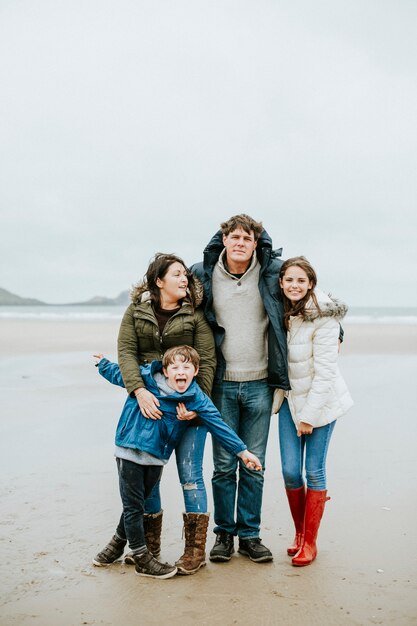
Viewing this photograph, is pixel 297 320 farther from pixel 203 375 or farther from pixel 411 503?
pixel 411 503

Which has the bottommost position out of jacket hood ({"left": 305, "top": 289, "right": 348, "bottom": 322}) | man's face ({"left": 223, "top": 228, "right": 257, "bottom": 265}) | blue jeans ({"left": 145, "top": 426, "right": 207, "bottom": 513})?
blue jeans ({"left": 145, "top": 426, "right": 207, "bottom": 513})

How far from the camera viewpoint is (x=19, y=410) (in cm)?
750

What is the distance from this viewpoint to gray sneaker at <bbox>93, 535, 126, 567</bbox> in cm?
354

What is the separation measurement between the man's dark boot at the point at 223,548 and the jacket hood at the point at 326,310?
142cm

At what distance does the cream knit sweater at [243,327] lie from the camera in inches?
153

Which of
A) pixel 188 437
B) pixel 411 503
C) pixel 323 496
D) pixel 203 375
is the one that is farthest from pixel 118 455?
pixel 411 503

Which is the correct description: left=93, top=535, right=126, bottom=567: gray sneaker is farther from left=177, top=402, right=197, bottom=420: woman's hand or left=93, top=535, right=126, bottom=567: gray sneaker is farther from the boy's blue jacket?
left=177, top=402, right=197, bottom=420: woman's hand

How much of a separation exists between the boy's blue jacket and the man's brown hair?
98 cm

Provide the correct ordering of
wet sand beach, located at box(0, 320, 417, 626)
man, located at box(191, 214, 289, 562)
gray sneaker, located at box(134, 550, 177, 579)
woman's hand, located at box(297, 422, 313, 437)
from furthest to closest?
man, located at box(191, 214, 289, 562)
woman's hand, located at box(297, 422, 313, 437)
gray sneaker, located at box(134, 550, 177, 579)
wet sand beach, located at box(0, 320, 417, 626)

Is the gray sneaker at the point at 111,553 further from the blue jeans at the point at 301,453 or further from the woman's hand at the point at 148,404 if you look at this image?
the blue jeans at the point at 301,453

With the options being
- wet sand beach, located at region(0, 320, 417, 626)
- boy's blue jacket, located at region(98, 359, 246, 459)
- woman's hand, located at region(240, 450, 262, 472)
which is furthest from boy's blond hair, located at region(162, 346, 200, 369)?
wet sand beach, located at region(0, 320, 417, 626)

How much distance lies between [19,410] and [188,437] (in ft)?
14.7

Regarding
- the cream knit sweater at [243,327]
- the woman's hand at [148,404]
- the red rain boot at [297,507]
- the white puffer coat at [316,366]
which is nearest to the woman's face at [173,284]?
the cream knit sweater at [243,327]

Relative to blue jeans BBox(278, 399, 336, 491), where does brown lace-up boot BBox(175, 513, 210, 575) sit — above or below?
below
